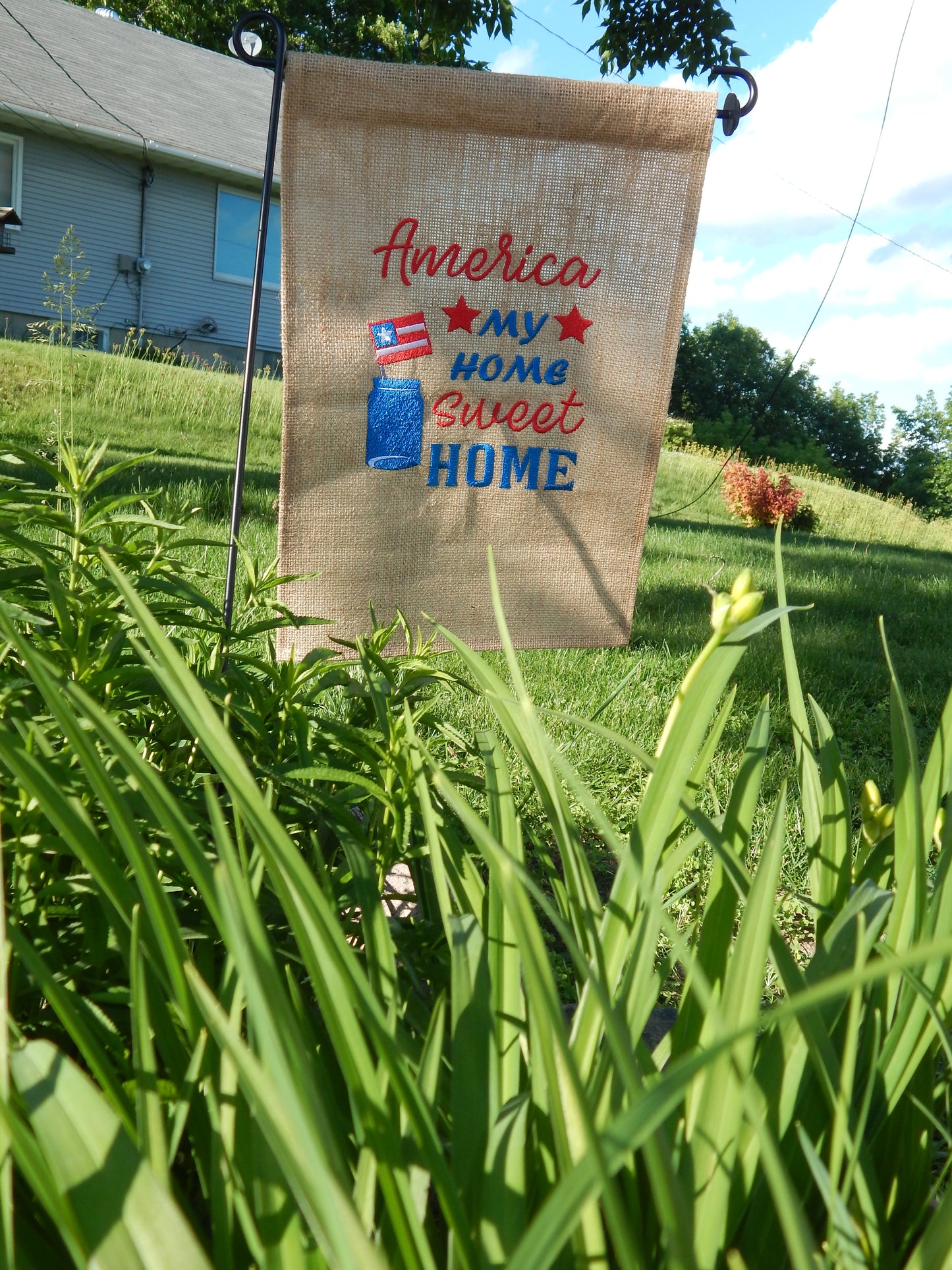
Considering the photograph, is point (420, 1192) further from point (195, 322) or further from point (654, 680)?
point (195, 322)

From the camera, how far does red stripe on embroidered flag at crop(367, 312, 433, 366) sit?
2.02 metres

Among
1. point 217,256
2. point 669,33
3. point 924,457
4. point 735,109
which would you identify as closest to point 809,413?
point 924,457

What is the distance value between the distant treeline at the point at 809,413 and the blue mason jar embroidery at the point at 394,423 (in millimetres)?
32777

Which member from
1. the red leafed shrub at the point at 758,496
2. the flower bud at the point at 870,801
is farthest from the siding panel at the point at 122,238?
the flower bud at the point at 870,801

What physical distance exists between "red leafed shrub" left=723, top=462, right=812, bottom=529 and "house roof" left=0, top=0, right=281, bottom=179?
836 cm

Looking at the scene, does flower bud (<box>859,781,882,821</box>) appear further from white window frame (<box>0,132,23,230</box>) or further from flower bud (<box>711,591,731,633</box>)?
white window frame (<box>0,132,23,230</box>)

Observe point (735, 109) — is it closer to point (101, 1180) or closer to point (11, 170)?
point (101, 1180)

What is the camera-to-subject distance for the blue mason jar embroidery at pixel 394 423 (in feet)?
6.75

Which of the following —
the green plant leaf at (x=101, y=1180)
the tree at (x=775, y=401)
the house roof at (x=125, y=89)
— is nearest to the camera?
the green plant leaf at (x=101, y=1180)

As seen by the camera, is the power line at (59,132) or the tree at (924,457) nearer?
the power line at (59,132)

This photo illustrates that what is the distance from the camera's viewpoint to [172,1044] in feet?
2.09

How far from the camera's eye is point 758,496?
441 inches

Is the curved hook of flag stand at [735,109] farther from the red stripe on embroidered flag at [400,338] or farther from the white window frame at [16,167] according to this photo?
the white window frame at [16,167]

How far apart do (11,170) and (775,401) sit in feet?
91.4
